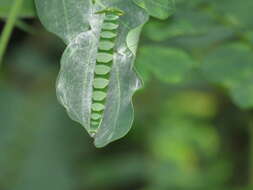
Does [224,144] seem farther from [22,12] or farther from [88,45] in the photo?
[88,45]

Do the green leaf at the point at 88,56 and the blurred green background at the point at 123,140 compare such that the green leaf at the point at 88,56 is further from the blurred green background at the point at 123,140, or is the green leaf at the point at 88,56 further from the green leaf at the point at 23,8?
the blurred green background at the point at 123,140

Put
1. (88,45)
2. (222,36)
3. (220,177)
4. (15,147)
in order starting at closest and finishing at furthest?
(88,45), (222,36), (15,147), (220,177)

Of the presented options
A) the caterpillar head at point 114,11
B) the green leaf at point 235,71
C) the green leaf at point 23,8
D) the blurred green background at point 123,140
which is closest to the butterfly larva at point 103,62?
the caterpillar head at point 114,11

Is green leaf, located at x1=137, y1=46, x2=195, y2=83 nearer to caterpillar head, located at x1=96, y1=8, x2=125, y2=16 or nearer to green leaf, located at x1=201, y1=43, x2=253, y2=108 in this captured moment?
green leaf, located at x1=201, y1=43, x2=253, y2=108

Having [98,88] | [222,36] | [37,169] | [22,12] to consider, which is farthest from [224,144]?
[98,88]

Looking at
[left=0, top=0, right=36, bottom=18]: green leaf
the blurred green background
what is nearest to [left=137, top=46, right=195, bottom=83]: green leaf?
[left=0, top=0, right=36, bottom=18]: green leaf

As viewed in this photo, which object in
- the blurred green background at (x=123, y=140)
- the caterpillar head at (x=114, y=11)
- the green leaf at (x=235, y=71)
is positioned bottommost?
the blurred green background at (x=123, y=140)
